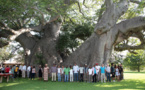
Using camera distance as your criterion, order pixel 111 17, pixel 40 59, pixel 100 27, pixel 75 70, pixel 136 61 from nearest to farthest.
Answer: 1. pixel 75 70
2. pixel 100 27
3. pixel 111 17
4. pixel 40 59
5. pixel 136 61

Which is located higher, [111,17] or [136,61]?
[111,17]

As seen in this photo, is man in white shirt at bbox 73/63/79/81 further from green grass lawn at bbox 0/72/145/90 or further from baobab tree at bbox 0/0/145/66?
green grass lawn at bbox 0/72/145/90

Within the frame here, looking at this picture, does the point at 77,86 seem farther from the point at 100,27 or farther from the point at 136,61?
the point at 136,61

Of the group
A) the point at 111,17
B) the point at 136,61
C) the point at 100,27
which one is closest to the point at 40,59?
the point at 100,27

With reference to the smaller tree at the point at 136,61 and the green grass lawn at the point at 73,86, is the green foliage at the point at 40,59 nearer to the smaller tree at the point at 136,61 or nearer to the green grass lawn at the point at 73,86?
the green grass lawn at the point at 73,86

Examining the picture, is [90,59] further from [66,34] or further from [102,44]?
[66,34]

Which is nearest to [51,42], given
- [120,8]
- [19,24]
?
[19,24]

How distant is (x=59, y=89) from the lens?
870 cm

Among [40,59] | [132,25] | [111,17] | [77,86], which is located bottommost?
[77,86]

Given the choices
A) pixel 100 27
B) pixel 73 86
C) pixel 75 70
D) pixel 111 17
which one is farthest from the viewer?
pixel 111 17

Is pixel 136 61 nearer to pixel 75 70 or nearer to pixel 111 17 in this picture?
pixel 111 17

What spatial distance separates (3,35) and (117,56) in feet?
45.7

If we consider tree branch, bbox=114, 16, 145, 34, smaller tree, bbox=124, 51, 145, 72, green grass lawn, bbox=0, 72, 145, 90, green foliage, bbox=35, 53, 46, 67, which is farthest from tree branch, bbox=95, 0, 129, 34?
smaller tree, bbox=124, 51, 145, 72

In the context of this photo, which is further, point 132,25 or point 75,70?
point 132,25
